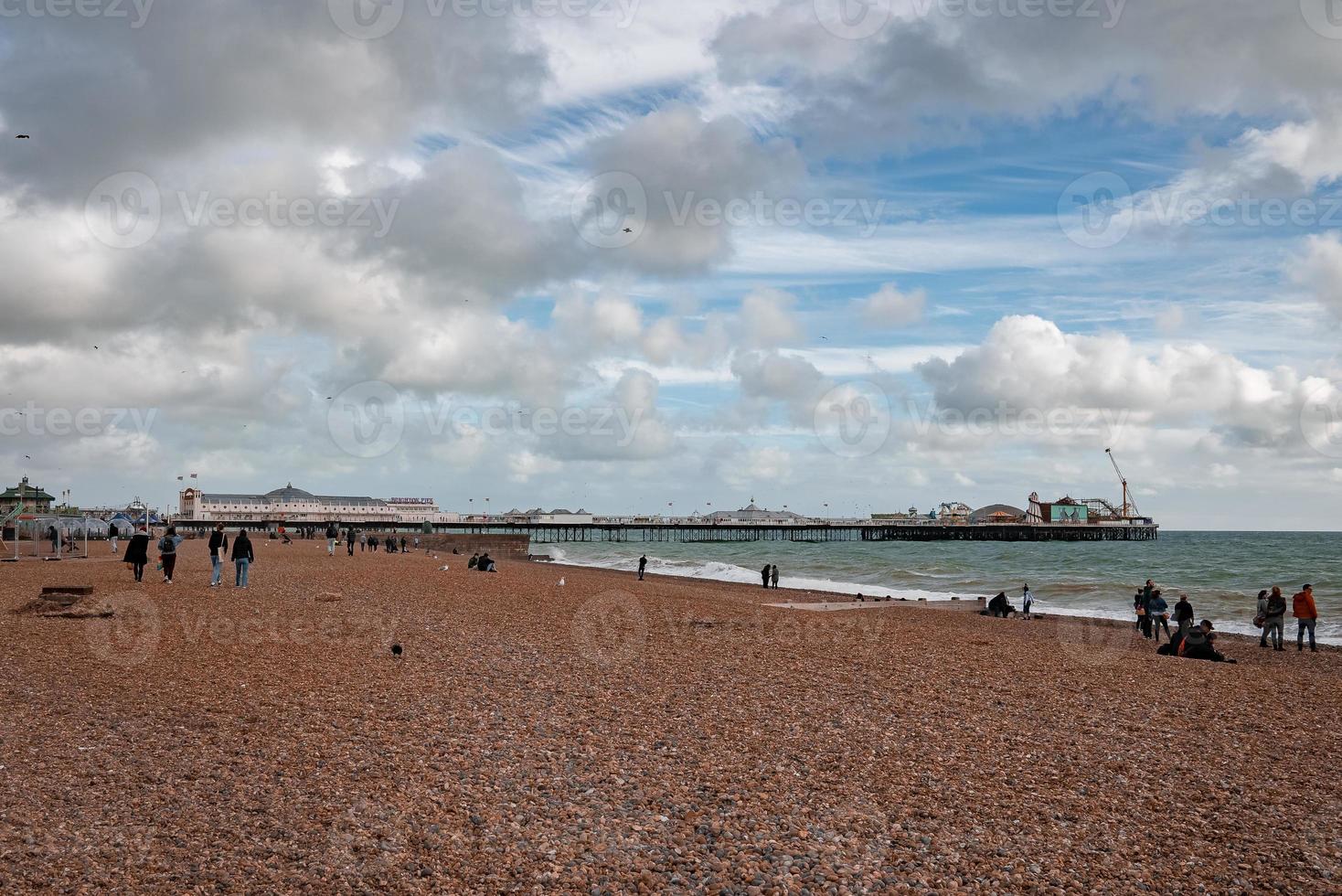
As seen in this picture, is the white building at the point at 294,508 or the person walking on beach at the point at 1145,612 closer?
the person walking on beach at the point at 1145,612

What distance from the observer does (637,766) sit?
314 inches

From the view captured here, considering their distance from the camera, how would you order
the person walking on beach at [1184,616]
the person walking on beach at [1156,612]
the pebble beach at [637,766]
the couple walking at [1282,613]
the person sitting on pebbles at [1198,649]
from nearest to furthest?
the pebble beach at [637,766] → the person sitting on pebbles at [1198,649] → the person walking on beach at [1184,616] → the couple walking at [1282,613] → the person walking on beach at [1156,612]

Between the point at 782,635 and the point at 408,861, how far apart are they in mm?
11921

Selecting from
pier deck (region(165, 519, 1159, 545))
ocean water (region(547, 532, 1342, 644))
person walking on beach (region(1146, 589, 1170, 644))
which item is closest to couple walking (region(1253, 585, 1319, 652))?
person walking on beach (region(1146, 589, 1170, 644))

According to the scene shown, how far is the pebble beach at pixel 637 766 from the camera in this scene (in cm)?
586

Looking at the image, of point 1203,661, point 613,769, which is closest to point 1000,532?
point 1203,661

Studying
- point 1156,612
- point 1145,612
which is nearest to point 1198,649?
point 1156,612

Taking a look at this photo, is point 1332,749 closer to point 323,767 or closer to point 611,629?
point 323,767

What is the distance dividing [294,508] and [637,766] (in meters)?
189

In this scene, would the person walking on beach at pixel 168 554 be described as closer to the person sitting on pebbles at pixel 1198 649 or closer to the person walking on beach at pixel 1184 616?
the person sitting on pebbles at pixel 1198 649

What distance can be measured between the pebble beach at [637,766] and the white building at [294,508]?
6129 inches

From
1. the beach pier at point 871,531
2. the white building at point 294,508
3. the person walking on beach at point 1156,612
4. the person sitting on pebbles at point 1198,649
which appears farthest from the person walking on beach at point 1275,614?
the white building at point 294,508

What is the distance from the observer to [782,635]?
56.1 ft

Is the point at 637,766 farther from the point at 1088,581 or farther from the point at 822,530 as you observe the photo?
the point at 822,530
